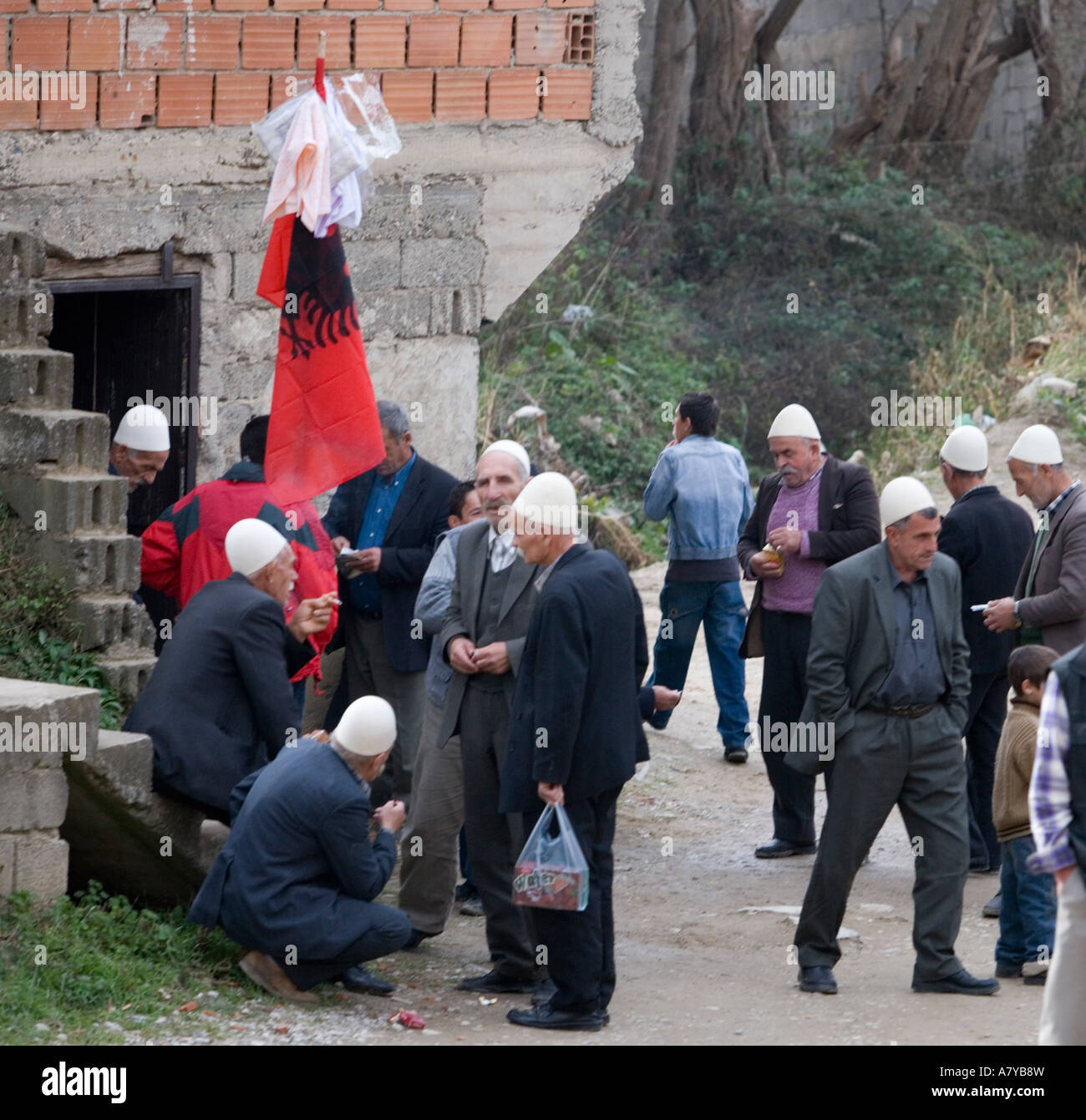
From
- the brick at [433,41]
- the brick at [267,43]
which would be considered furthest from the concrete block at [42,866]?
the brick at [433,41]

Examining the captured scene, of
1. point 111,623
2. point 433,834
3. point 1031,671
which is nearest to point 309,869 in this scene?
point 433,834

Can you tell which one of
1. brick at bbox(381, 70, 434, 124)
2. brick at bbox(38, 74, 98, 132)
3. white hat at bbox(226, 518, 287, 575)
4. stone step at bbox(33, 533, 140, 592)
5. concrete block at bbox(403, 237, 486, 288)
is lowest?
stone step at bbox(33, 533, 140, 592)

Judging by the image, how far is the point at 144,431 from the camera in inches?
276

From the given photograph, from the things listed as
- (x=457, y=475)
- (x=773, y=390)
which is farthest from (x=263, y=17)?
(x=773, y=390)

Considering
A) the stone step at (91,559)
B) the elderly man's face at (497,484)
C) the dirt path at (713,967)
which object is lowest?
the dirt path at (713,967)

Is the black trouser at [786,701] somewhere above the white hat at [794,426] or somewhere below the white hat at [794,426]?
below

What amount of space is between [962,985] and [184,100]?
5264mm

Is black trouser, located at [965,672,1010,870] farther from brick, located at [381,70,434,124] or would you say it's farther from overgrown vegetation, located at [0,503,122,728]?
brick, located at [381,70,434,124]

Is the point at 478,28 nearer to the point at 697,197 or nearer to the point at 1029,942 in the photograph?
the point at 1029,942

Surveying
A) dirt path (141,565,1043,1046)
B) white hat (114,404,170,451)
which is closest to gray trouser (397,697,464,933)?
dirt path (141,565,1043,1046)

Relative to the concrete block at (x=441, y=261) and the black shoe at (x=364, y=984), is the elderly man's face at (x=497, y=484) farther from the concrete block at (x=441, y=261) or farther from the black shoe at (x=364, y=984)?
the concrete block at (x=441, y=261)

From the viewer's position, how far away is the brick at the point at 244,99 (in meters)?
7.81

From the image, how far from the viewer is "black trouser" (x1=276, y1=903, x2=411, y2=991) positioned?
17.7 feet

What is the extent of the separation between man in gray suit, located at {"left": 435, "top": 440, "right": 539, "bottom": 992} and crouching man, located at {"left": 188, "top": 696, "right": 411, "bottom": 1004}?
1.54ft
